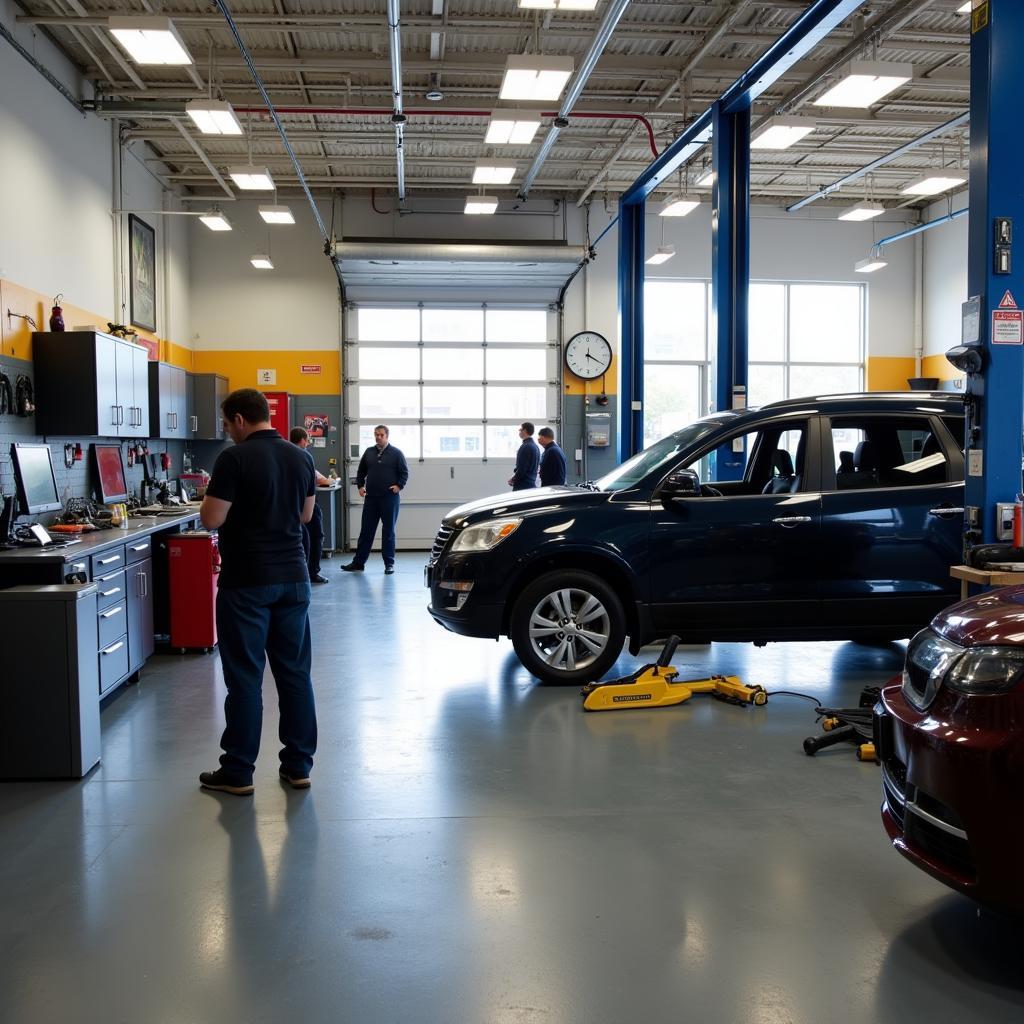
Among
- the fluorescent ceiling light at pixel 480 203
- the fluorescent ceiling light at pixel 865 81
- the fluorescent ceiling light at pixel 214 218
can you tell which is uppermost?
the fluorescent ceiling light at pixel 480 203

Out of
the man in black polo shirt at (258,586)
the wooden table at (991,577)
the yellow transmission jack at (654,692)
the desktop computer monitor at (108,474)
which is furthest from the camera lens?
the desktop computer monitor at (108,474)

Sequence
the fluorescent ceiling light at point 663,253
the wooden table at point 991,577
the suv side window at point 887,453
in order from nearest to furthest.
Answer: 1. the wooden table at point 991,577
2. the suv side window at point 887,453
3. the fluorescent ceiling light at point 663,253

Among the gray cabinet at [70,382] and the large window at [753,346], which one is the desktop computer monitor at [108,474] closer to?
A: the gray cabinet at [70,382]

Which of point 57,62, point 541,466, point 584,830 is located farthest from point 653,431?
point 584,830

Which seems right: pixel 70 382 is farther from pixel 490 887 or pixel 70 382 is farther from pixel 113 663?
pixel 490 887

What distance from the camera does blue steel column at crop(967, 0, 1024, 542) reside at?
14.9 ft

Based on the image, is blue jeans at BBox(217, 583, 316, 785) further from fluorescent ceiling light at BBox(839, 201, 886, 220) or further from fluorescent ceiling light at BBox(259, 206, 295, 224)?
fluorescent ceiling light at BBox(839, 201, 886, 220)

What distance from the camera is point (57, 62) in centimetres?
923

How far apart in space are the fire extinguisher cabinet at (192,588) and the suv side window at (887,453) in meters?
4.39

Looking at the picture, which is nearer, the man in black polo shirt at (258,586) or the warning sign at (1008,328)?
the man in black polo shirt at (258,586)

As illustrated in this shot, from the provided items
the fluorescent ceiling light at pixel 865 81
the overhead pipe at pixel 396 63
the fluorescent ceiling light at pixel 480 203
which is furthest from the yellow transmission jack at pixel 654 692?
the fluorescent ceiling light at pixel 480 203

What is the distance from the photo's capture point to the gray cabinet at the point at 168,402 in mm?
10477

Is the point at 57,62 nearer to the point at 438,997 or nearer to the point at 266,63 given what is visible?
the point at 266,63

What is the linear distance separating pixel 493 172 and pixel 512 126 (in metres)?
1.48
